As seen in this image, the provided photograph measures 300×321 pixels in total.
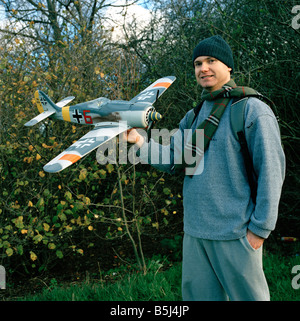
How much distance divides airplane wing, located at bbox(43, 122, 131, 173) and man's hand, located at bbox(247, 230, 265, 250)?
1.09m

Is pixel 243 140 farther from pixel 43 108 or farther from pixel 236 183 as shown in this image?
pixel 43 108

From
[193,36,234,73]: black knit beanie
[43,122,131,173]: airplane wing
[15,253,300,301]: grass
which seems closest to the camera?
[193,36,234,73]: black knit beanie

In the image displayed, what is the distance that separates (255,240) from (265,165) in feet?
1.32

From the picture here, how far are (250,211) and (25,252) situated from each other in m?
3.59

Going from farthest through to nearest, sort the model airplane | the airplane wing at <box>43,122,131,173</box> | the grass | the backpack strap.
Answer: the grass < the model airplane < the airplane wing at <box>43,122,131,173</box> < the backpack strap

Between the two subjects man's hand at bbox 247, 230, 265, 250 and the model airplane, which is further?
the model airplane

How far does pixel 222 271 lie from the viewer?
1639 mm

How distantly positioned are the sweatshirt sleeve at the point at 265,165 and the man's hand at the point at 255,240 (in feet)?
0.11

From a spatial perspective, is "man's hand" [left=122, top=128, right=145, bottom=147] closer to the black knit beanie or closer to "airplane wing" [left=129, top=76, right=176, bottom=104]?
"airplane wing" [left=129, top=76, right=176, bottom=104]

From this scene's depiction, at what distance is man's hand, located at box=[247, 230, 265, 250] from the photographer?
5.15ft

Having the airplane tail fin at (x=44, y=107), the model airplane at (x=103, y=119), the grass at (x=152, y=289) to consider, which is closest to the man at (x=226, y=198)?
the model airplane at (x=103, y=119)

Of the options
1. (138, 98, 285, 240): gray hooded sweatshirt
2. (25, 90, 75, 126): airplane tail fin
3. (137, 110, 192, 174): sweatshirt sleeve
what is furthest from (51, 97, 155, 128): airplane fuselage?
(138, 98, 285, 240): gray hooded sweatshirt

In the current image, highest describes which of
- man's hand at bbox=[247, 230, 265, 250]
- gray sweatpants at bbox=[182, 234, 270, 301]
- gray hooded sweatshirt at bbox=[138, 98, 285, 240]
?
gray hooded sweatshirt at bbox=[138, 98, 285, 240]
